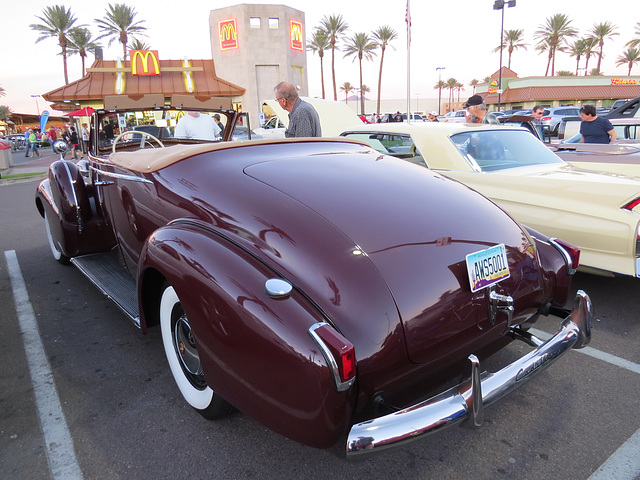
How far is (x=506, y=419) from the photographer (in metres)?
2.13

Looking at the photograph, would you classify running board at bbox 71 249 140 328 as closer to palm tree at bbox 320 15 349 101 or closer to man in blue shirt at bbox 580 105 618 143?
man in blue shirt at bbox 580 105 618 143

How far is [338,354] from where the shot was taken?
141cm

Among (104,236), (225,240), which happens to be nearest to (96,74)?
(104,236)

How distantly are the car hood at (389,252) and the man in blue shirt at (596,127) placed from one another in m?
5.51

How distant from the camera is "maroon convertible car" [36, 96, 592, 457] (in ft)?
4.90

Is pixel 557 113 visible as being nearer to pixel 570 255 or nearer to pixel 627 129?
pixel 627 129

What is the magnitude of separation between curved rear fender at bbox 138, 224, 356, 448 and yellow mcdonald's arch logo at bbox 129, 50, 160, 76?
28775 mm

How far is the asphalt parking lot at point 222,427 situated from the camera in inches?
72.6

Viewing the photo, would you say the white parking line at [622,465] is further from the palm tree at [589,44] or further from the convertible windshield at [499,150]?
the palm tree at [589,44]

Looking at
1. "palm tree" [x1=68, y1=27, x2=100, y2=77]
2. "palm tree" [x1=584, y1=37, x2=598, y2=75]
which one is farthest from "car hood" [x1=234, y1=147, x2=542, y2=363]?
"palm tree" [x1=584, y1=37, x2=598, y2=75]

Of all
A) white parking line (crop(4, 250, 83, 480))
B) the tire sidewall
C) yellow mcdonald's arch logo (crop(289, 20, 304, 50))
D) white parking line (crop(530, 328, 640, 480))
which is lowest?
white parking line (crop(530, 328, 640, 480))

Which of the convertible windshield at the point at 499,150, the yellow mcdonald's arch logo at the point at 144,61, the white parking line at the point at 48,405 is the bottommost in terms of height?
the white parking line at the point at 48,405

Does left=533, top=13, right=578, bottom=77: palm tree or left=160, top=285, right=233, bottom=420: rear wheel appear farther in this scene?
left=533, top=13, right=578, bottom=77: palm tree

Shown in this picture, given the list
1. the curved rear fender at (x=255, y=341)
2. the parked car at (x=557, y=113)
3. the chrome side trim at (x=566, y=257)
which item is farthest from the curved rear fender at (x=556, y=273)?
the parked car at (x=557, y=113)
